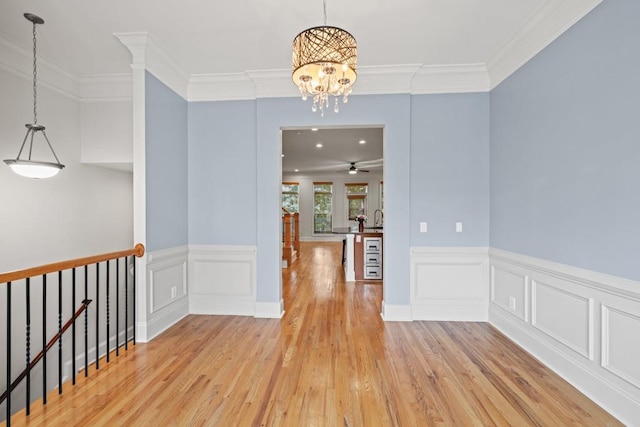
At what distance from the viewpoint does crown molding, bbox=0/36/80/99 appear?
10.2 ft

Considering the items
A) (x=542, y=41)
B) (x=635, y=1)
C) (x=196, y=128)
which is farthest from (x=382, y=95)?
(x=196, y=128)

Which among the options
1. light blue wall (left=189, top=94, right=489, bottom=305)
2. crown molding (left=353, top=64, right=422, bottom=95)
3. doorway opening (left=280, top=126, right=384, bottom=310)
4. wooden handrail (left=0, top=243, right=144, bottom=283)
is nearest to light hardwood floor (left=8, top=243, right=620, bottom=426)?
light blue wall (left=189, top=94, right=489, bottom=305)

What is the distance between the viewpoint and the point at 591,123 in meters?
2.14

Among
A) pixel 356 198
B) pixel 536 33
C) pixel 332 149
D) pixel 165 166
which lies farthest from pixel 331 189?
pixel 536 33

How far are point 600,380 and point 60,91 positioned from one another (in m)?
6.07

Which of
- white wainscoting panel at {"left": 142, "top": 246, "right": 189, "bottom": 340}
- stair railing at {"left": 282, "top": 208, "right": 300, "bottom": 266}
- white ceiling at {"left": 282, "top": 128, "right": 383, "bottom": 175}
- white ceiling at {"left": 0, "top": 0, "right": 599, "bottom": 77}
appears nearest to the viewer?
white ceiling at {"left": 0, "top": 0, "right": 599, "bottom": 77}

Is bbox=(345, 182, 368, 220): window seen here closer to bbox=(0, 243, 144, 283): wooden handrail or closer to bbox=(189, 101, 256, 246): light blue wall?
bbox=(189, 101, 256, 246): light blue wall

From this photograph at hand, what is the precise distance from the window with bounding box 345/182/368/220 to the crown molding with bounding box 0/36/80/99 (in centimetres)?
960

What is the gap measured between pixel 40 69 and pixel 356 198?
400 inches

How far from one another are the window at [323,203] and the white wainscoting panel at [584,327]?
9617 millimetres

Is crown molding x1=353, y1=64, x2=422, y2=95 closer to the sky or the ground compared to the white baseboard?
closer to the sky

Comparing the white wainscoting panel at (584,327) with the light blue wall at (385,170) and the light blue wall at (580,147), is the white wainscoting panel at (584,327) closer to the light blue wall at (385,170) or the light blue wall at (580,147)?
the light blue wall at (580,147)

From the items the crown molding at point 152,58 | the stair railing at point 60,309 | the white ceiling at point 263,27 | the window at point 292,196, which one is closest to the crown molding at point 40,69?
the white ceiling at point 263,27

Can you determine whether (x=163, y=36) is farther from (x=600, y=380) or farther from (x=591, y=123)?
(x=600, y=380)
